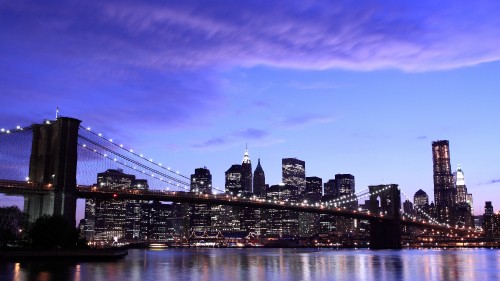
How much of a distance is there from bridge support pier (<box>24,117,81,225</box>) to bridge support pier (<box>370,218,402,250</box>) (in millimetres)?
62218

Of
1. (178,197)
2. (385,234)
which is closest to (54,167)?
(178,197)

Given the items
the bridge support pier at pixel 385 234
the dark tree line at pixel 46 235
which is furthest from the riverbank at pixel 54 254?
the bridge support pier at pixel 385 234

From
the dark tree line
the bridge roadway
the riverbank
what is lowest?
the riverbank

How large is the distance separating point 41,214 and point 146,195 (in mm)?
13102

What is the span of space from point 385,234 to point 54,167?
6801 centimetres

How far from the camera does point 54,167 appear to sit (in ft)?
205

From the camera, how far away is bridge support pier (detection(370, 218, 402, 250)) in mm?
107000

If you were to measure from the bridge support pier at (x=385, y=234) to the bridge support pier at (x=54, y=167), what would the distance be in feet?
204

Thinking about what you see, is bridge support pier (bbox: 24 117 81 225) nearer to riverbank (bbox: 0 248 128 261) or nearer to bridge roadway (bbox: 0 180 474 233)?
bridge roadway (bbox: 0 180 474 233)

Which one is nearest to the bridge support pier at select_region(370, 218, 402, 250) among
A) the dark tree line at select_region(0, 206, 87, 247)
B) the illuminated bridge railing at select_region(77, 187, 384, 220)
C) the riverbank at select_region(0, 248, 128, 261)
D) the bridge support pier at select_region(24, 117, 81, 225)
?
the illuminated bridge railing at select_region(77, 187, 384, 220)

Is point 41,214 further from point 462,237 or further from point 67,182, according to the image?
point 462,237

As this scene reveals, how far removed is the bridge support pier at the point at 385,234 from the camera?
107000 mm

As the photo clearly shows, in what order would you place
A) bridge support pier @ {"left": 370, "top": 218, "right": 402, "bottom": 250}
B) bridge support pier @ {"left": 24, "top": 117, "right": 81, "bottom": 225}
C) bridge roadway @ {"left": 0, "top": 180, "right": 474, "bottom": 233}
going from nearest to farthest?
1. bridge roadway @ {"left": 0, "top": 180, "right": 474, "bottom": 233}
2. bridge support pier @ {"left": 24, "top": 117, "right": 81, "bottom": 225}
3. bridge support pier @ {"left": 370, "top": 218, "right": 402, "bottom": 250}

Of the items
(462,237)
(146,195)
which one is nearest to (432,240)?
(462,237)
